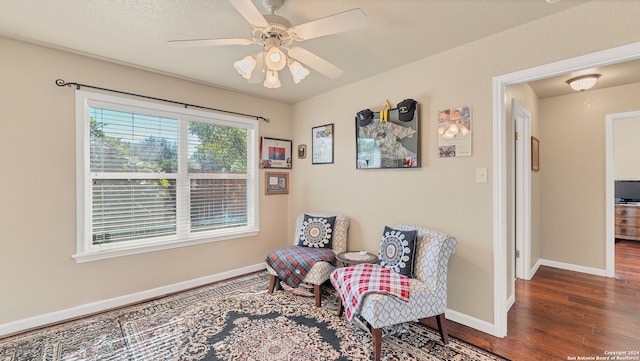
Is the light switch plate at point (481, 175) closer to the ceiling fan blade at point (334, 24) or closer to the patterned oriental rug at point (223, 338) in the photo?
the patterned oriental rug at point (223, 338)

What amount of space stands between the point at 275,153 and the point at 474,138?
8.24 feet

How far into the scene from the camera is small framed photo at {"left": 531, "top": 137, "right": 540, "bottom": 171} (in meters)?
3.59

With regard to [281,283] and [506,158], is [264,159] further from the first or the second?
[506,158]

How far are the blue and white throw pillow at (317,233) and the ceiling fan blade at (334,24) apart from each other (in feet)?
6.92

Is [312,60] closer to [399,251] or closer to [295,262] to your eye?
[399,251]

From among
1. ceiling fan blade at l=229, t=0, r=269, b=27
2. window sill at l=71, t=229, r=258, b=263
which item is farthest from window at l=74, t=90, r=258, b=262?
Answer: ceiling fan blade at l=229, t=0, r=269, b=27

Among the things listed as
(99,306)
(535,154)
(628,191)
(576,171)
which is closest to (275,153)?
(99,306)

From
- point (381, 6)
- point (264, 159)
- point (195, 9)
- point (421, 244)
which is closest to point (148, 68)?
point (195, 9)

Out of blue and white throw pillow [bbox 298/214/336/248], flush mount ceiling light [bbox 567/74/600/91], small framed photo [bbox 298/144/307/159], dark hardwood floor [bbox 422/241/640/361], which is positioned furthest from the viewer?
small framed photo [bbox 298/144/307/159]

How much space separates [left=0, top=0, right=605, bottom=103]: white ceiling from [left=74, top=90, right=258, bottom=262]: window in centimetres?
57

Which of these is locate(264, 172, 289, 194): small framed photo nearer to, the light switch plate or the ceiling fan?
the ceiling fan

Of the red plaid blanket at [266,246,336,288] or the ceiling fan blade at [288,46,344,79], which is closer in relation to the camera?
the ceiling fan blade at [288,46,344,79]

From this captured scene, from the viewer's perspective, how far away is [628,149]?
18.1ft

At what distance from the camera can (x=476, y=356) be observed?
1938 mm
